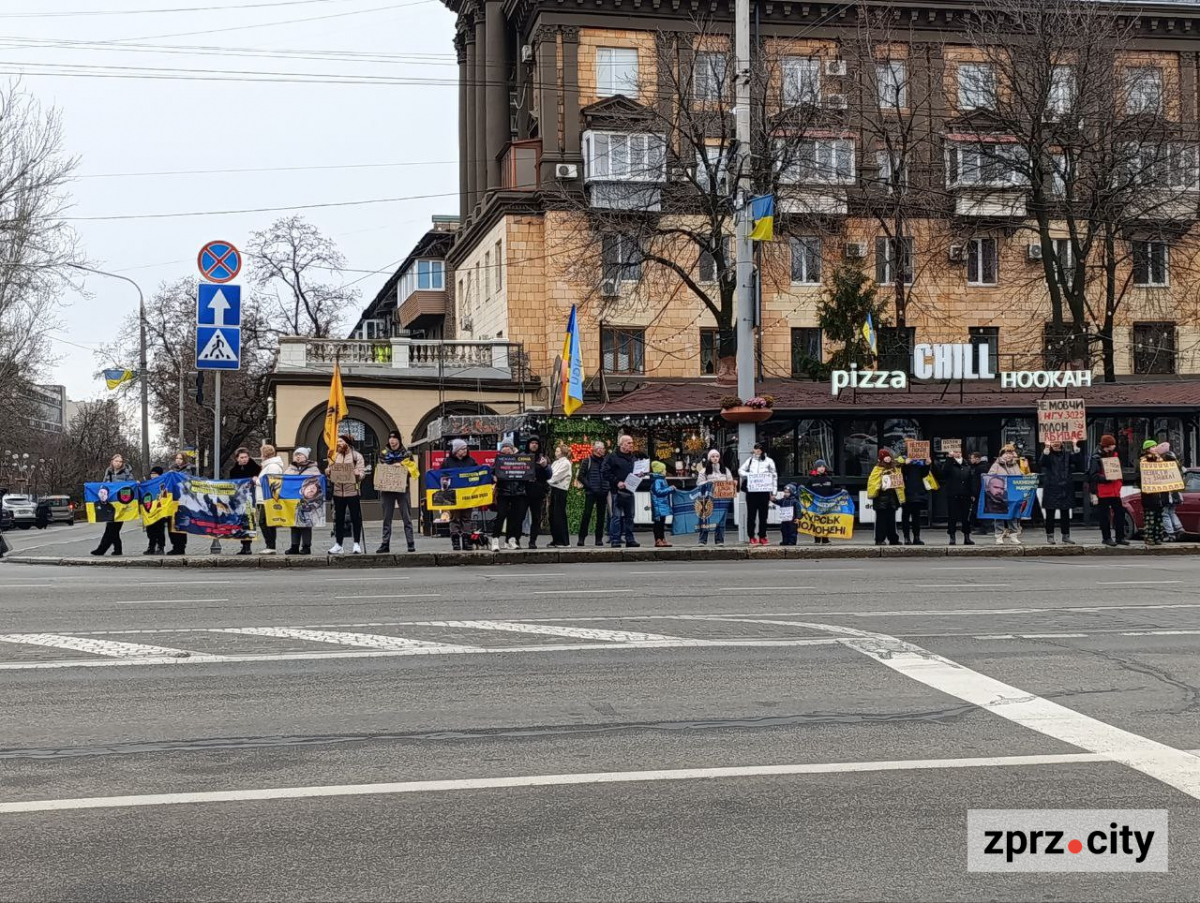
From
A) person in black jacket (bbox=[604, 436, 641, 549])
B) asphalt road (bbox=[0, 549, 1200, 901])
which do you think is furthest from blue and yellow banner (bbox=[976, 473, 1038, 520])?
asphalt road (bbox=[0, 549, 1200, 901])

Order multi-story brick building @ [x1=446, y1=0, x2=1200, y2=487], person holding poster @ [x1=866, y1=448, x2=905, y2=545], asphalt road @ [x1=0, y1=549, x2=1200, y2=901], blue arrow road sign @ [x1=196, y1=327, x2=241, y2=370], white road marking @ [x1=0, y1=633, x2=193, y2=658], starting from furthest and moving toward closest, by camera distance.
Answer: multi-story brick building @ [x1=446, y1=0, x2=1200, y2=487] < person holding poster @ [x1=866, y1=448, x2=905, y2=545] < blue arrow road sign @ [x1=196, y1=327, x2=241, y2=370] < white road marking @ [x1=0, y1=633, x2=193, y2=658] < asphalt road @ [x1=0, y1=549, x2=1200, y2=901]

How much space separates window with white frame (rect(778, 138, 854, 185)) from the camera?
38366 mm

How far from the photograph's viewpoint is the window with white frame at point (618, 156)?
141 ft

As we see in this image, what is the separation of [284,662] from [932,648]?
4.72 meters

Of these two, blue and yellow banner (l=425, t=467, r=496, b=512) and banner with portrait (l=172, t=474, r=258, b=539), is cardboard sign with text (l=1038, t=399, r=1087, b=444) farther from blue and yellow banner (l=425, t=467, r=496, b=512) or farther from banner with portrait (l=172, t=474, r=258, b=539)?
banner with portrait (l=172, t=474, r=258, b=539)

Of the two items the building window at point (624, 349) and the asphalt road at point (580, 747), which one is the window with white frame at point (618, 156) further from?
the asphalt road at point (580, 747)

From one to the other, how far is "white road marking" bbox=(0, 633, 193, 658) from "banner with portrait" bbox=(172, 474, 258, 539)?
478 inches

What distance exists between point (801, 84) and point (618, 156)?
7.94 m

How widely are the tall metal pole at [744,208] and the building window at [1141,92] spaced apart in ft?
57.2

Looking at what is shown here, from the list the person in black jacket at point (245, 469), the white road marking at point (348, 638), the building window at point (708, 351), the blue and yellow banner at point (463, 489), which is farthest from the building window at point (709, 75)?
the white road marking at point (348, 638)

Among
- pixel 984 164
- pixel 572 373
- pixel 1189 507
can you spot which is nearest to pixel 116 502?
pixel 572 373

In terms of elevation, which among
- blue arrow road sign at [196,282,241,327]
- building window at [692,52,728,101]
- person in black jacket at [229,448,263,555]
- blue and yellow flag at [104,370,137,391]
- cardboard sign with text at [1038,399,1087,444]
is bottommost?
person in black jacket at [229,448,263,555]

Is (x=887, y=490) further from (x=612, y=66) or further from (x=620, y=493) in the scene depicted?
(x=612, y=66)

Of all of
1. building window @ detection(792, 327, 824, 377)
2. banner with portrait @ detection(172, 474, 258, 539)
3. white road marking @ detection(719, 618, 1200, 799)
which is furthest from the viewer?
building window @ detection(792, 327, 824, 377)
